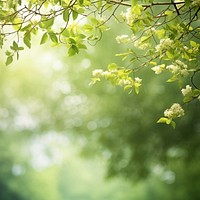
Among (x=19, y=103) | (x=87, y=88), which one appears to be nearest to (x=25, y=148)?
(x=19, y=103)

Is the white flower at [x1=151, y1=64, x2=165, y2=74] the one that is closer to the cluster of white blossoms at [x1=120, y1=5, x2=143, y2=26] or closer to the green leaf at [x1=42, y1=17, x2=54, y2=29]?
the cluster of white blossoms at [x1=120, y1=5, x2=143, y2=26]

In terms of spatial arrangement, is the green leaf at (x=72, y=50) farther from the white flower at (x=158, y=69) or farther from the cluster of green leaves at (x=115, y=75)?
the white flower at (x=158, y=69)

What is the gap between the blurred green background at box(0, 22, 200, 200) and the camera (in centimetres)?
1294

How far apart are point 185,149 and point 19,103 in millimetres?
7751

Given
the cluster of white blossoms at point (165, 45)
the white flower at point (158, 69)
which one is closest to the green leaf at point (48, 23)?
the cluster of white blossoms at point (165, 45)

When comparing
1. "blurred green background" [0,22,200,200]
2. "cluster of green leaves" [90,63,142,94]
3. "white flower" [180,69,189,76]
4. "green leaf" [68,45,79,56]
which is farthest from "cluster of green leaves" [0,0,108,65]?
"blurred green background" [0,22,200,200]

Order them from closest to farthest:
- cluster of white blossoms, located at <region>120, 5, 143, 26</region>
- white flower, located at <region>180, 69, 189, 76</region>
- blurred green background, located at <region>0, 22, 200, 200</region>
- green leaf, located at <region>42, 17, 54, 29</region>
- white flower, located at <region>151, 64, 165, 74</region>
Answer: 1. green leaf, located at <region>42, 17, 54, 29</region>
2. cluster of white blossoms, located at <region>120, 5, 143, 26</region>
3. white flower, located at <region>180, 69, 189, 76</region>
4. white flower, located at <region>151, 64, 165, 74</region>
5. blurred green background, located at <region>0, 22, 200, 200</region>

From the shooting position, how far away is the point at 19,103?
16.8m

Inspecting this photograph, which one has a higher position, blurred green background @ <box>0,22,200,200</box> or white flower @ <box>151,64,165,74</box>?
blurred green background @ <box>0,22,200,200</box>

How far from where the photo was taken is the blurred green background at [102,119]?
12.9 m

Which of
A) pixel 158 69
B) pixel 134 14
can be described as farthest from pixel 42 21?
pixel 158 69

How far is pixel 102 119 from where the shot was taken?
571 inches

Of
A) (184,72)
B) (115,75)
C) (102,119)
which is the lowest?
(184,72)

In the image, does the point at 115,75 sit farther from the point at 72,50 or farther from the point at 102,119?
the point at 102,119
